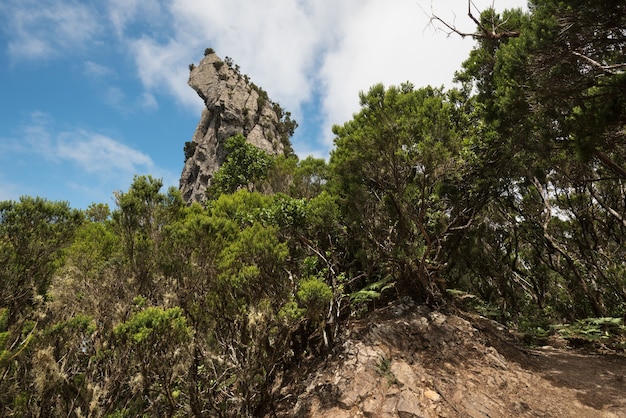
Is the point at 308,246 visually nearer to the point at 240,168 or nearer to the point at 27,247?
the point at 27,247

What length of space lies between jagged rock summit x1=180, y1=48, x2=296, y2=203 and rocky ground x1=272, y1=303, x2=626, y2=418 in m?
39.6

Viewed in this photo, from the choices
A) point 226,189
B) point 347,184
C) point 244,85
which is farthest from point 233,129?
point 347,184

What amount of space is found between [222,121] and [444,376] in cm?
4864

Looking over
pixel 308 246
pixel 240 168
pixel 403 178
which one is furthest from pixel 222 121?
pixel 403 178

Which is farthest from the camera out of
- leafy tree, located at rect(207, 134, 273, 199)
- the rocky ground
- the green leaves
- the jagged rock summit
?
the jagged rock summit

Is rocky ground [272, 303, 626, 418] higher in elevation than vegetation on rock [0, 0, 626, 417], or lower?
lower

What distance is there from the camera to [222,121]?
163ft

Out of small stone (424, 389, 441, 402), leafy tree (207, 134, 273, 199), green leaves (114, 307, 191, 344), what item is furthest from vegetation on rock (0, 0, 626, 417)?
leafy tree (207, 134, 273, 199)

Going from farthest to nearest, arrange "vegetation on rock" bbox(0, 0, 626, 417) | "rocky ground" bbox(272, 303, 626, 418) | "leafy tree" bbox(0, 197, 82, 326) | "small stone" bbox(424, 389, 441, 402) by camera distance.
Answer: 1. "leafy tree" bbox(0, 197, 82, 326)
2. "small stone" bbox(424, 389, 441, 402)
3. "rocky ground" bbox(272, 303, 626, 418)
4. "vegetation on rock" bbox(0, 0, 626, 417)

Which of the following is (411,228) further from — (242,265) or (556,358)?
(242,265)

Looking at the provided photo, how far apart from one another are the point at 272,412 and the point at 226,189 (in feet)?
53.2

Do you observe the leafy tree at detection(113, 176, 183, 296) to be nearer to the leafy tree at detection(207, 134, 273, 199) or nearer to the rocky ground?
the rocky ground

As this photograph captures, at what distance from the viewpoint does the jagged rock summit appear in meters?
49.0

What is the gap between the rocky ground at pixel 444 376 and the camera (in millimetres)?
6910
